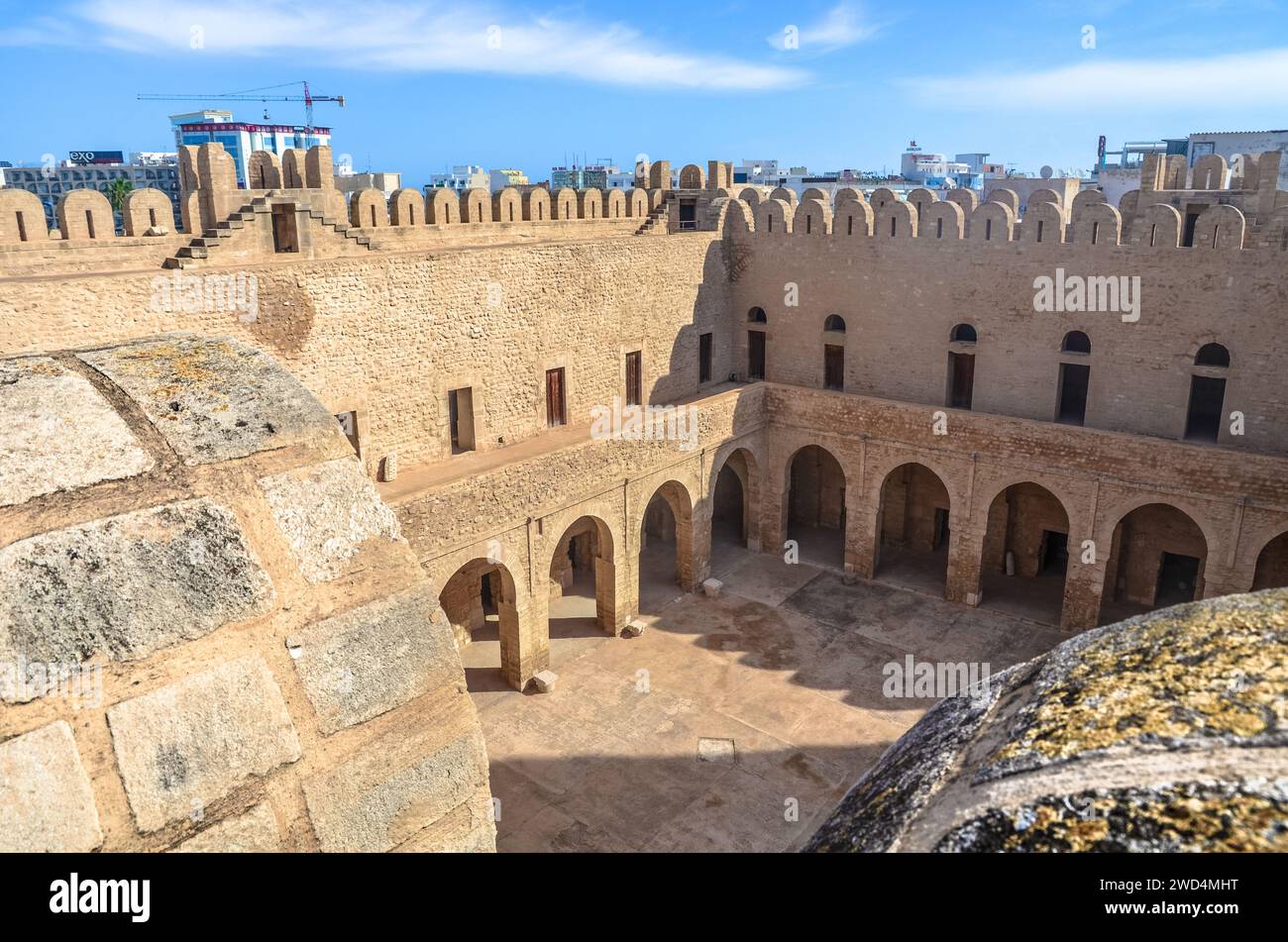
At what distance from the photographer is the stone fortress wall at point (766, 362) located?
14.8 m

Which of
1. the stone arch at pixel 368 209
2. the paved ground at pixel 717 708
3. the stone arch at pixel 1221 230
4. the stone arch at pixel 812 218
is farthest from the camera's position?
the stone arch at pixel 812 218

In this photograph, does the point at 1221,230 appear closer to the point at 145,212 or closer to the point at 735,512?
the point at 735,512

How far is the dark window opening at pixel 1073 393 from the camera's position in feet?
65.4

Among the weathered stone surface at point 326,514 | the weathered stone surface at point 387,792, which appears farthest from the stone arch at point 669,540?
the weathered stone surface at point 387,792

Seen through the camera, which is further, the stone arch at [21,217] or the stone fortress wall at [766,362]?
the stone fortress wall at [766,362]

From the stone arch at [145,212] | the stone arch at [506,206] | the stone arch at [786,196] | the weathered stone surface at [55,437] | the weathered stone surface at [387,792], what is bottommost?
the weathered stone surface at [387,792]

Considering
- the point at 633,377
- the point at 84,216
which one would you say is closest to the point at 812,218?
the point at 633,377

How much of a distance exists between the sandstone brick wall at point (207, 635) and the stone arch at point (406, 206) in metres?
16.6

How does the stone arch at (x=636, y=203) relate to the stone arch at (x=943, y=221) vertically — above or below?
above

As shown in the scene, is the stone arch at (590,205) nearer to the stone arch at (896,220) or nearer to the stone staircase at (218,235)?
the stone arch at (896,220)

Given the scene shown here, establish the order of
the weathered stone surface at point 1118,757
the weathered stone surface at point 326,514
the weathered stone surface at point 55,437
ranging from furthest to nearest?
the weathered stone surface at point 326,514 < the weathered stone surface at point 55,437 < the weathered stone surface at point 1118,757

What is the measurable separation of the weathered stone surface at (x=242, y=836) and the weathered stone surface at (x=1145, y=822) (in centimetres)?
133

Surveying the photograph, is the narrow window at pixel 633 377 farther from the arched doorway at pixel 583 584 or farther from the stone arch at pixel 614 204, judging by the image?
the stone arch at pixel 614 204

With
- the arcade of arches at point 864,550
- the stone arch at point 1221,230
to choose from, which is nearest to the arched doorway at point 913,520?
the arcade of arches at point 864,550
